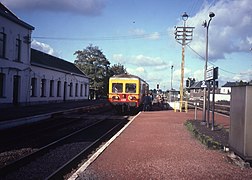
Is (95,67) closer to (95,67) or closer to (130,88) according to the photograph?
(95,67)

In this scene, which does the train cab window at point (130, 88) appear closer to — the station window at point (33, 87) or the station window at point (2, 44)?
the station window at point (2, 44)

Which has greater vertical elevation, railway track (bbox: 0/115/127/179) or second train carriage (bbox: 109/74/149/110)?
second train carriage (bbox: 109/74/149/110)

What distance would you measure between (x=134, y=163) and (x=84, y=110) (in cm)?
2190

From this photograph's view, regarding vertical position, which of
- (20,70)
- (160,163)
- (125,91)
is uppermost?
(20,70)

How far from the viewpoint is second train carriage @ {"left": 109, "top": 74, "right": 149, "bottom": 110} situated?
2603 cm

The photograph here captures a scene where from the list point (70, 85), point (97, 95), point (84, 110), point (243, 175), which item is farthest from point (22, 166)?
point (97, 95)

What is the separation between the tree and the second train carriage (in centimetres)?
4279

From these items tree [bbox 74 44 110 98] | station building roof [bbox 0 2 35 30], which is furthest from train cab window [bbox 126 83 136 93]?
tree [bbox 74 44 110 98]

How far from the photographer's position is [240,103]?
780 cm

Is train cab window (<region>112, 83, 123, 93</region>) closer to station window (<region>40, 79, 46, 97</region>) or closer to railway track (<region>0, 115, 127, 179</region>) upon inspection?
station window (<region>40, 79, 46, 97</region>)

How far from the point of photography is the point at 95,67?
231 feet

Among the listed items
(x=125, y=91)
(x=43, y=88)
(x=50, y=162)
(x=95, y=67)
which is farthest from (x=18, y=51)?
(x=95, y=67)

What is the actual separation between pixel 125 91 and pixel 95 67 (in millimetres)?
45042

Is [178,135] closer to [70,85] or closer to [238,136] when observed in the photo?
[238,136]
